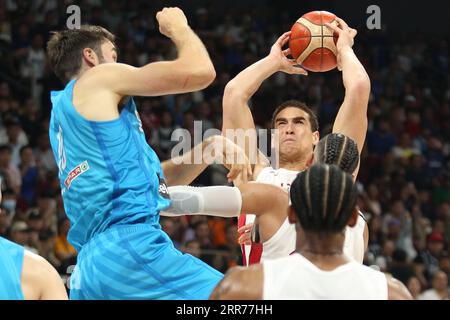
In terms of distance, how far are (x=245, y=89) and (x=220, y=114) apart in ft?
23.8

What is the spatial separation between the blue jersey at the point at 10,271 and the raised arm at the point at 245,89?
8.38 ft

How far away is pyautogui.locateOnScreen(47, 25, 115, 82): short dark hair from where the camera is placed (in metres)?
4.82

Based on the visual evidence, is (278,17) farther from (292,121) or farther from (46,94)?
(292,121)

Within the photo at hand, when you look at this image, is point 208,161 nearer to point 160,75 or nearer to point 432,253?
point 160,75

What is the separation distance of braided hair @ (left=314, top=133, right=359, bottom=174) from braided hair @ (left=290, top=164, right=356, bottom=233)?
1.03 m

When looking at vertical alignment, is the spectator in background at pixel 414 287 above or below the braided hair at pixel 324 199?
below

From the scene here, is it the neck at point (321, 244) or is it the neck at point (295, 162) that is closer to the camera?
the neck at point (321, 244)

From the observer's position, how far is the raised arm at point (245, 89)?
19.3ft

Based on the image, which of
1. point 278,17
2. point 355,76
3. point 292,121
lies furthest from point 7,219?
point 278,17

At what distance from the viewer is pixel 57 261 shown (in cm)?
→ 946

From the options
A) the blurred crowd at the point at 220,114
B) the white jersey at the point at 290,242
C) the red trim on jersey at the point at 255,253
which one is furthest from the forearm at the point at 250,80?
the blurred crowd at the point at 220,114

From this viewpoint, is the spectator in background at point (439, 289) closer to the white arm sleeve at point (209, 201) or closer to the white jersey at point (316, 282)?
the white arm sleeve at point (209, 201)

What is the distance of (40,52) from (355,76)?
26.6ft

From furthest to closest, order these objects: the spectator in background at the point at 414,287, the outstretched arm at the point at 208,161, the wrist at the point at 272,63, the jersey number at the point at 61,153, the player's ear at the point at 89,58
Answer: the spectator in background at the point at 414,287 < the wrist at the point at 272,63 < the player's ear at the point at 89,58 < the outstretched arm at the point at 208,161 < the jersey number at the point at 61,153
